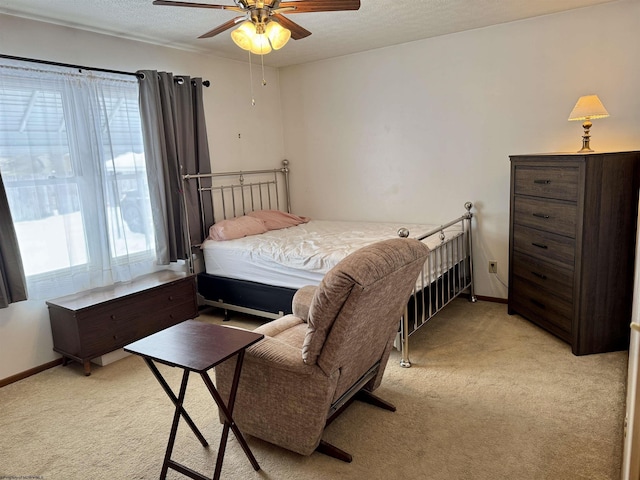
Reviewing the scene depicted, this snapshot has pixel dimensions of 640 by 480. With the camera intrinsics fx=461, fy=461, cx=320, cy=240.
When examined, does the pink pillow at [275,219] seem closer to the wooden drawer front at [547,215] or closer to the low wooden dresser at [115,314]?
the low wooden dresser at [115,314]

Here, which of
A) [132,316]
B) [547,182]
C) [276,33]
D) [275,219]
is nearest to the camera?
[276,33]

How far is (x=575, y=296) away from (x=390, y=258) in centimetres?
174

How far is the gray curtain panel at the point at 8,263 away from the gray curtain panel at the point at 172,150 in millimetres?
1066

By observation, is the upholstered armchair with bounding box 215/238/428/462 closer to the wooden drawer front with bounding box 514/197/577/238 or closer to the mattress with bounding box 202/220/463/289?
the mattress with bounding box 202/220/463/289

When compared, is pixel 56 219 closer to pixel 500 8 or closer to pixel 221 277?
pixel 221 277

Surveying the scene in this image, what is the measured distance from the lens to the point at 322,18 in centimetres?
337

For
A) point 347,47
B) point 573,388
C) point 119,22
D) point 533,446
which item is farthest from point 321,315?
point 347,47

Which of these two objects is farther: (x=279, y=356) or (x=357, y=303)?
(x=279, y=356)

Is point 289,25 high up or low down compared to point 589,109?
up

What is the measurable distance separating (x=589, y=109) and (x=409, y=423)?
245 centimetres

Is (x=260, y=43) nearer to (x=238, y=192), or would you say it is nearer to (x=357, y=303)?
(x=357, y=303)

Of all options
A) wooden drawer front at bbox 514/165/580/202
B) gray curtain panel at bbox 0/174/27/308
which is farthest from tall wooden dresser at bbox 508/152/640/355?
gray curtain panel at bbox 0/174/27/308

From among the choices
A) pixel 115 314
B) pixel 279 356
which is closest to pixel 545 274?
pixel 279 356

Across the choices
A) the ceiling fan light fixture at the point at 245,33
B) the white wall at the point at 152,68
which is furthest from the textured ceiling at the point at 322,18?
Answer: the ceiling fan light fixture at the point at 245,33
